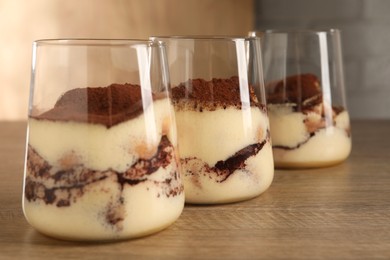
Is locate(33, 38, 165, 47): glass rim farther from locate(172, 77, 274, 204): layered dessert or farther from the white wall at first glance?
the white wall

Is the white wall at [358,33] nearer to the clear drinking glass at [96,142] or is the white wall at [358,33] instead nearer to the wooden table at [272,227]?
the wooden table at [272,227]

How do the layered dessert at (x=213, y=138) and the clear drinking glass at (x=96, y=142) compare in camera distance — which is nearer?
the clear drinking glass at (x=96, y=142)

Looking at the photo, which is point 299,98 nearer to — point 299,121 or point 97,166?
point 299,121

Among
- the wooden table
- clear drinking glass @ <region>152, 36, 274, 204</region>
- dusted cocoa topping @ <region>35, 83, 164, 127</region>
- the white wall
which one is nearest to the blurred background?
the white wall

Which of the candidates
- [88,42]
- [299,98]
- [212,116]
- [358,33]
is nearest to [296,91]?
[299,98]

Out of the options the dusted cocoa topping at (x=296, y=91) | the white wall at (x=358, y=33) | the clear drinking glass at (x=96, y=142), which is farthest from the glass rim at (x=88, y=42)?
Answer: the white wall at (x=358, y=33)

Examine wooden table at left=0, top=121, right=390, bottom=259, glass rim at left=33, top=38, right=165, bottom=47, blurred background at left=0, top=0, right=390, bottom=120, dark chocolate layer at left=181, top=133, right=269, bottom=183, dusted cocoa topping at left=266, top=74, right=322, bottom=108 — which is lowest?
wooden table at left=0, top=121, right=390, bottom=259

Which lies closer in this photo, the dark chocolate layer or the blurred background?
the dark chocolate layer

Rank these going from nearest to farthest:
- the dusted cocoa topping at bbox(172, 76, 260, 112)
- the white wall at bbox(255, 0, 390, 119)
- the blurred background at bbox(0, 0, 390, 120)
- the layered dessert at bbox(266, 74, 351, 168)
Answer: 1. the dusted cocoa topping at bbox(172, 76, 260, 112)
2. the layered dessert at bbox(266, 74, 351, 168)
3. the blurred background at bbox(0, 0, 390, 120)
4. the white wall at bbox(255, 0, 390, 119)
